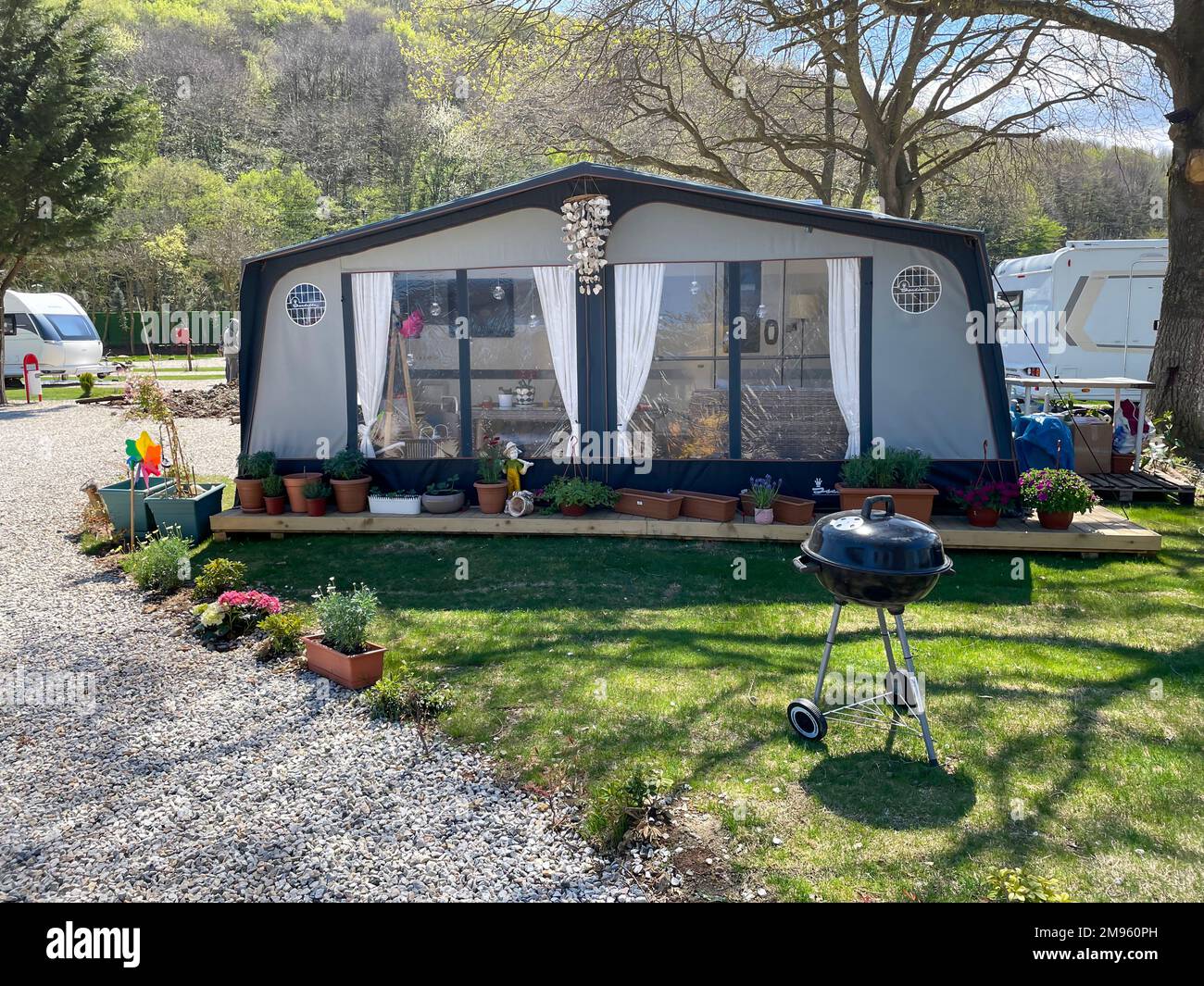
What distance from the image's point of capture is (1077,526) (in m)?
7.09

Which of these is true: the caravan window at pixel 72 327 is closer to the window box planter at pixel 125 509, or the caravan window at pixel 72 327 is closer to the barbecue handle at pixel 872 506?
the window box planter at pixel 125 509

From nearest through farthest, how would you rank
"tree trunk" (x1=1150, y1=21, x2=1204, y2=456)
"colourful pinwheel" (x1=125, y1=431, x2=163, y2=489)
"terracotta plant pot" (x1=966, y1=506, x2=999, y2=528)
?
"terracotta plant pot" (x1=966, y1=506, x2=999, y2=528) < "colourful pinwheel" (x1=125, y1=431, x2=163, y2=489) < "tree trunk" (x1=1150, y1=21, x2=1204, y2=456)

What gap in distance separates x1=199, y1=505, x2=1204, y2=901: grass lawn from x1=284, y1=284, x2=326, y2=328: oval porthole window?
2234 millimetres

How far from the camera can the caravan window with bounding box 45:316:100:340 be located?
69.6ft

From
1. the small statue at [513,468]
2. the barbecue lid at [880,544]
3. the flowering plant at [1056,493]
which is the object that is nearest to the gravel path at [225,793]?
the barbecue lid at [880,544]

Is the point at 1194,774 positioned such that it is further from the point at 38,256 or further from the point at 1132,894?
the point at 38,256

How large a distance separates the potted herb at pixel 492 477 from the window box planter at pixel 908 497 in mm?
2859

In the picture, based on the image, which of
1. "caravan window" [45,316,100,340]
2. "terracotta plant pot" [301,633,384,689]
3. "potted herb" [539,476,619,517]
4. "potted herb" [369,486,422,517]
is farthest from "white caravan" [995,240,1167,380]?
"caravan window" [45,316,100,340]

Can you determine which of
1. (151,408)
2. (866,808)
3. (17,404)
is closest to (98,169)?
(17,404)

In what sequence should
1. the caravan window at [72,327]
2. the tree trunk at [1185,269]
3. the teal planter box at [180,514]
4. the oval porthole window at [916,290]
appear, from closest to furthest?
the oval porthole window at [916,290] → the teal planter box at [180,514] → the tree trunk at [1185,269] → the caravan window at [72,327]

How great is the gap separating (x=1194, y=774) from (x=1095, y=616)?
2167 millimetres

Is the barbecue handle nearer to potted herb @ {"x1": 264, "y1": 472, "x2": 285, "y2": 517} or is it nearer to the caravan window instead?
potted herb @ {"x1": 264, "y1": 472, "x2": 285, "y2": 517}

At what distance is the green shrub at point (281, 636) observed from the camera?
5.26 meters

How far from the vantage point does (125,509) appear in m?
7.74
